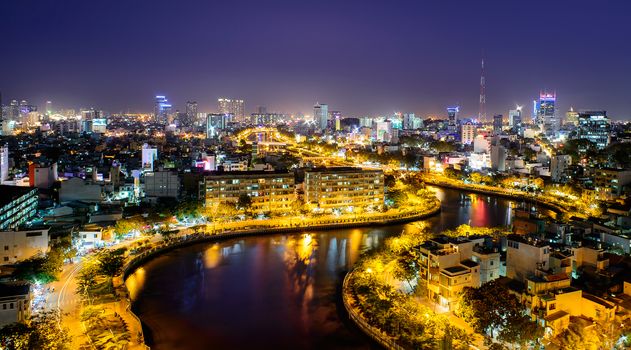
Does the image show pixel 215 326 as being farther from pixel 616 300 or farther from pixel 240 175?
pixel 240 175

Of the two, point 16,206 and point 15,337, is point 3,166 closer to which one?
point 16,206

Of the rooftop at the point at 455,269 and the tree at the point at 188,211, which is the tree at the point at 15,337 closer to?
the rooftop at the point at 455,269

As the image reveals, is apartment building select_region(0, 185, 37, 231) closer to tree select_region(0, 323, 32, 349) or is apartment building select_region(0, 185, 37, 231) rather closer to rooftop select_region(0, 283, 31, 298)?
rooftop select_region(0, 283, 31, 298)

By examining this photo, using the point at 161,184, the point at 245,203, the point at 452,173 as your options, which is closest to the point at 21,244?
the point at 245,203

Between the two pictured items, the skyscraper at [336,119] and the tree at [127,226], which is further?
the skyscraper at [336,119]

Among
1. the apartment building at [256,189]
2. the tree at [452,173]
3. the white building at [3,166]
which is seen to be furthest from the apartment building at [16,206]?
the tree at [452,173]

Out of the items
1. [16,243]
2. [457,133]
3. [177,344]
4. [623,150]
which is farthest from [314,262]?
[457,133]
